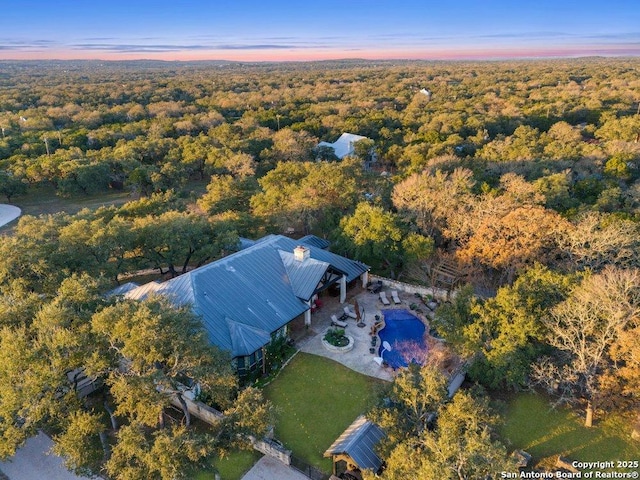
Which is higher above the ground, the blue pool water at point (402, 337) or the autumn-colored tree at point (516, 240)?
the autumn-colored tree at point (516, 240)

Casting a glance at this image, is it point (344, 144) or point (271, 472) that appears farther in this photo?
point (344, 144)

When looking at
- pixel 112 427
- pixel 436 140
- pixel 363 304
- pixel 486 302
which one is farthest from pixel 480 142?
pixel 112 427

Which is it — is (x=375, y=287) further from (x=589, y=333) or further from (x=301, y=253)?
(x=589, y=333)

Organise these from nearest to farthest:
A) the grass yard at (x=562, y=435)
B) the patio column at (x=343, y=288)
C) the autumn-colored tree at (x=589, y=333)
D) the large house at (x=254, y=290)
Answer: the grass yard at (x=562, y=435), the autumn-colored tree at (x=589, y=333), the large house at (x=254, y=290), the patio column at (x=343, y=288)

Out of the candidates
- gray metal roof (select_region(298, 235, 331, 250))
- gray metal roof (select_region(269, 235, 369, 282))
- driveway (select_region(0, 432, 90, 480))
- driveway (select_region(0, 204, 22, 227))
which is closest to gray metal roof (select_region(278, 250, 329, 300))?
gray metal roof (select_region(269, 235, 369, 282))

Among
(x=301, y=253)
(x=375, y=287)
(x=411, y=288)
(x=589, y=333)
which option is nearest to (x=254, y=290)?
(x=301, y=253)

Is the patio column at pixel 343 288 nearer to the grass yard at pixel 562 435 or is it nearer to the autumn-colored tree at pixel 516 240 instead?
the autumn-colored tree at pixel 516 240

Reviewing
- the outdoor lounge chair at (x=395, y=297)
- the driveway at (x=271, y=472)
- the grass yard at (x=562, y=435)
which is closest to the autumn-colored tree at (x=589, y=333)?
the grass yard at (x=562, y=435)

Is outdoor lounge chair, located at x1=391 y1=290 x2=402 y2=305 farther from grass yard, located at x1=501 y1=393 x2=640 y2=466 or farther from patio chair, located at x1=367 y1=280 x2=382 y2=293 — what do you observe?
grass yard, located at x1=501 y1=393 x2=640 y2=466
